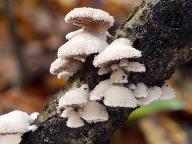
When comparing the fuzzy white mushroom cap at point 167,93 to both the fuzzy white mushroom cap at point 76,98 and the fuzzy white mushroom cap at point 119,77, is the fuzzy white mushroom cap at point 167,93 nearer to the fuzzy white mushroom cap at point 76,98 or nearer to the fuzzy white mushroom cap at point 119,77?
the fuzzy white mushroom cap at point 119,77

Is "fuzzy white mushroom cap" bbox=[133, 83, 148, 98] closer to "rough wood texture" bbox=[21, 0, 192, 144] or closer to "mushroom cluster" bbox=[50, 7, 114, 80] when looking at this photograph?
"rough wood texture" bbox=[21, 0, 192, 144]

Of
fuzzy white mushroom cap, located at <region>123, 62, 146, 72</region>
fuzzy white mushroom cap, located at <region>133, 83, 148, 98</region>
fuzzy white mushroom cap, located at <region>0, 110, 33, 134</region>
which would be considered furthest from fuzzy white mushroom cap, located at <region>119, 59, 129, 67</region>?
fuzzy white mushroom cap, located at <region>0, 110, 33, 134</region>

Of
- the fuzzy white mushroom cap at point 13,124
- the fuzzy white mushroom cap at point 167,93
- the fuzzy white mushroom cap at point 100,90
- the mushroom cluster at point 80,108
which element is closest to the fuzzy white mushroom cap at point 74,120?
the mushroom cluster at point 80,108

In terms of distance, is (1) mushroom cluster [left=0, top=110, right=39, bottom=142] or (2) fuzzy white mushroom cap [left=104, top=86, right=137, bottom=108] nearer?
(2) fuzzy white mushroom cap [left=104, top=86, right=137, bottom=108]

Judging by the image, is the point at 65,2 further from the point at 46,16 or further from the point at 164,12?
the point at 164,12

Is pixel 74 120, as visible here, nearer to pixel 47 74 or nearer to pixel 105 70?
pixel 105 70
